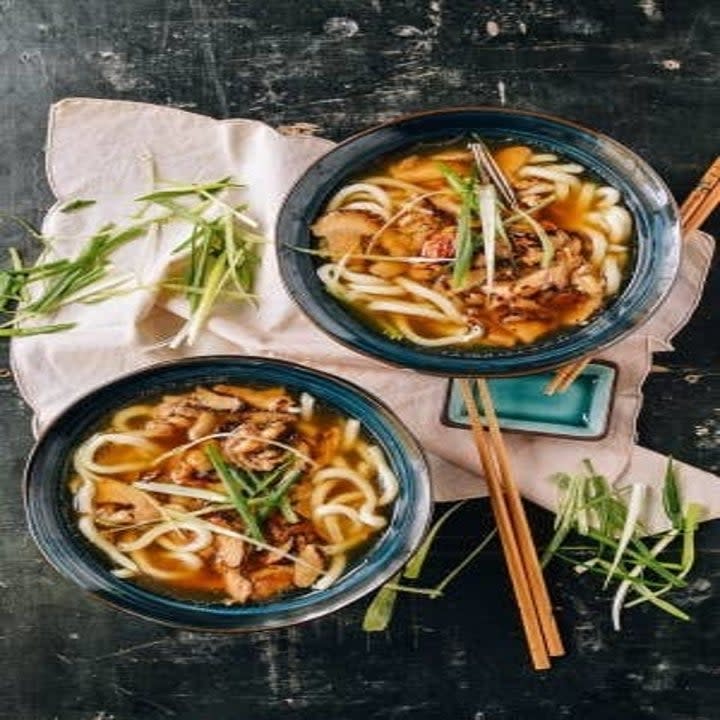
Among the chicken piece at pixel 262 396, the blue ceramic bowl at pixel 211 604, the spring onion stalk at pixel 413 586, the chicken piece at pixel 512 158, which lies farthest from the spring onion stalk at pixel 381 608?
the chicken piece at pixel 512 158

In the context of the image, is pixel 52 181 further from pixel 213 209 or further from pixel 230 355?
pixel 230 355

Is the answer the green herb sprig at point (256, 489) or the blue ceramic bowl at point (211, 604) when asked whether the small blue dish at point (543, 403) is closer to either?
the blue ceramic bowl at point (211, 604)

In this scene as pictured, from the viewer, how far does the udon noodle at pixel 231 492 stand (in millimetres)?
3279

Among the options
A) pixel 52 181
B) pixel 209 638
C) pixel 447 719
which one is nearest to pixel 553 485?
pixel 447 719

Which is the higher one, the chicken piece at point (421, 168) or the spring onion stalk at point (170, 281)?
the chicken piece at point (421, 168)

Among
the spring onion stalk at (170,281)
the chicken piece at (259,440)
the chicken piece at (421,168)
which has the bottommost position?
the chicken piece at (259,440)

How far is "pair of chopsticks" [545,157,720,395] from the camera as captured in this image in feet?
11.5

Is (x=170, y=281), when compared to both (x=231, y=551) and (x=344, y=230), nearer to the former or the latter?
(x=344, y=230)

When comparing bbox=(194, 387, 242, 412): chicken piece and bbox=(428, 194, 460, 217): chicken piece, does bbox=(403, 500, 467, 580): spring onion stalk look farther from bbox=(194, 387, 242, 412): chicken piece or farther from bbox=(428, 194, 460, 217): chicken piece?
bbox=(428, 194, 460, 217): chicken piece

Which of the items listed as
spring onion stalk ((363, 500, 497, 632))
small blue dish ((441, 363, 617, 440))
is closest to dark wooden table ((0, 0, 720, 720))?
spring onion stalk ((363, 500, 497, 632))

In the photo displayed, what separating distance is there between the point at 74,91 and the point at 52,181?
254 millimetres

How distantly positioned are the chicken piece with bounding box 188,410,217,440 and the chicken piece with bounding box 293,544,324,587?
1.03ft

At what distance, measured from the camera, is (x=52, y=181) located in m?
3.78

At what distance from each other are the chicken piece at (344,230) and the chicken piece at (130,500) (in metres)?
0.65
